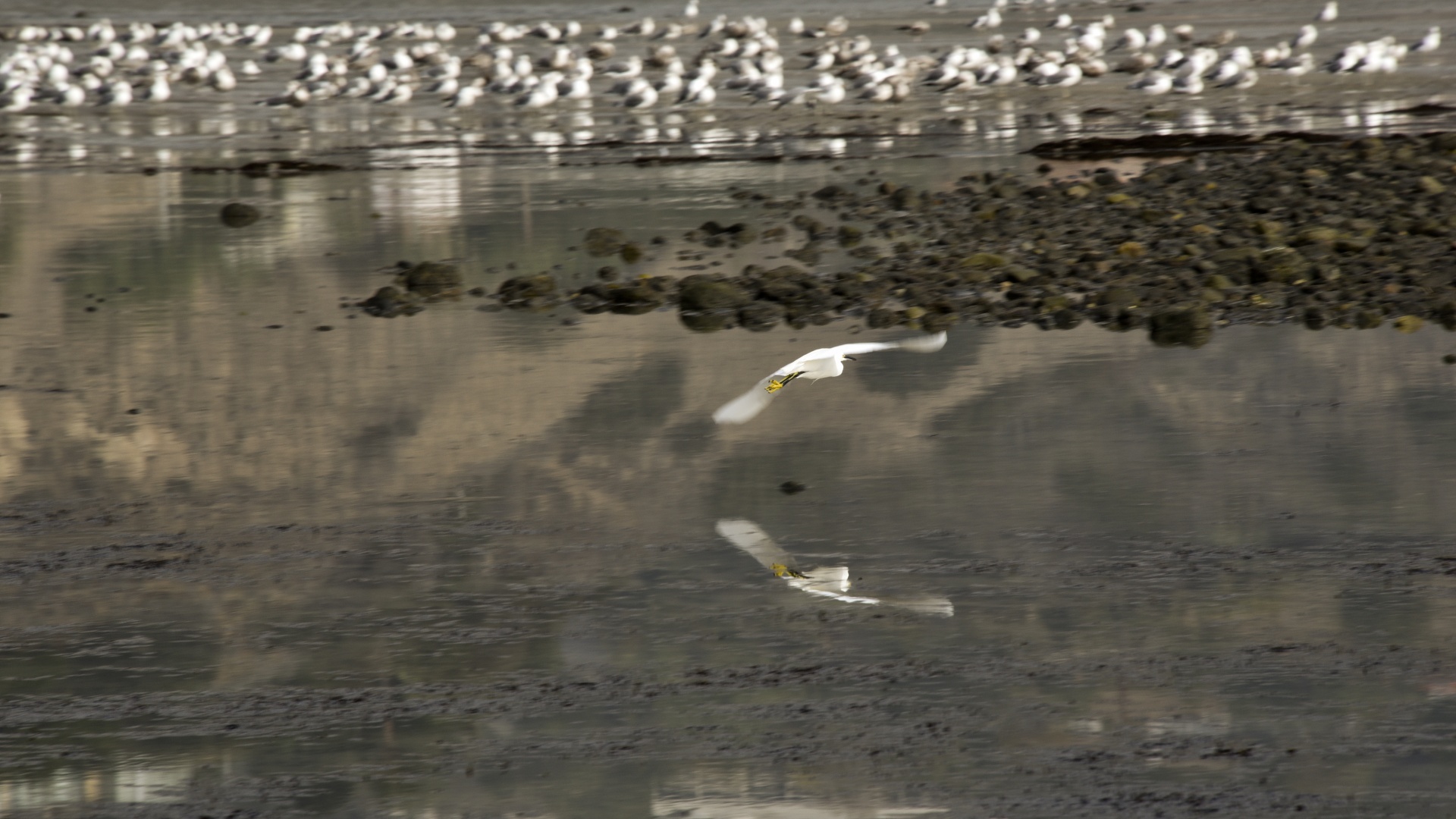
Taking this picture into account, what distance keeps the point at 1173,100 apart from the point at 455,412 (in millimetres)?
17197

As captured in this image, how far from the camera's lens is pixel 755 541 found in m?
7.97

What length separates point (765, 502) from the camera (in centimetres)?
855

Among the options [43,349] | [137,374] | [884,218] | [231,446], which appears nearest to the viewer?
[231,446]

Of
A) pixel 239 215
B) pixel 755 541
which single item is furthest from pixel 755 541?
pixel 239 215

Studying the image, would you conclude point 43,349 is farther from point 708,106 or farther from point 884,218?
point 708,106

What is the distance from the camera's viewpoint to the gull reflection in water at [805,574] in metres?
7.12

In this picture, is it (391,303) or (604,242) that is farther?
(604,242)

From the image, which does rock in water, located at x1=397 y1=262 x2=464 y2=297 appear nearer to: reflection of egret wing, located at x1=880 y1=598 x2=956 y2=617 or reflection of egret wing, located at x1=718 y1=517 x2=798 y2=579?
reflection of egret wing, located at x1=718 y1=517 x2=798 y2=579

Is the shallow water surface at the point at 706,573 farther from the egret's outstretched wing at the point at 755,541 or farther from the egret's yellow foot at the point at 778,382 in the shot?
the egret's yellow foot at the point at 778,382

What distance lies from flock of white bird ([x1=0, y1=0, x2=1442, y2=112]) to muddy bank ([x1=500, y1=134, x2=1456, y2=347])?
377 inches

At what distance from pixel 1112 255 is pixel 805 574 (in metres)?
7.12

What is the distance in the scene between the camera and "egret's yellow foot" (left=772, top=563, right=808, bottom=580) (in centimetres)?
752

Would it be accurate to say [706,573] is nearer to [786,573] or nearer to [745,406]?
[786,573]

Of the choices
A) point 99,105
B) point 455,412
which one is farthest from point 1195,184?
point 99,105
